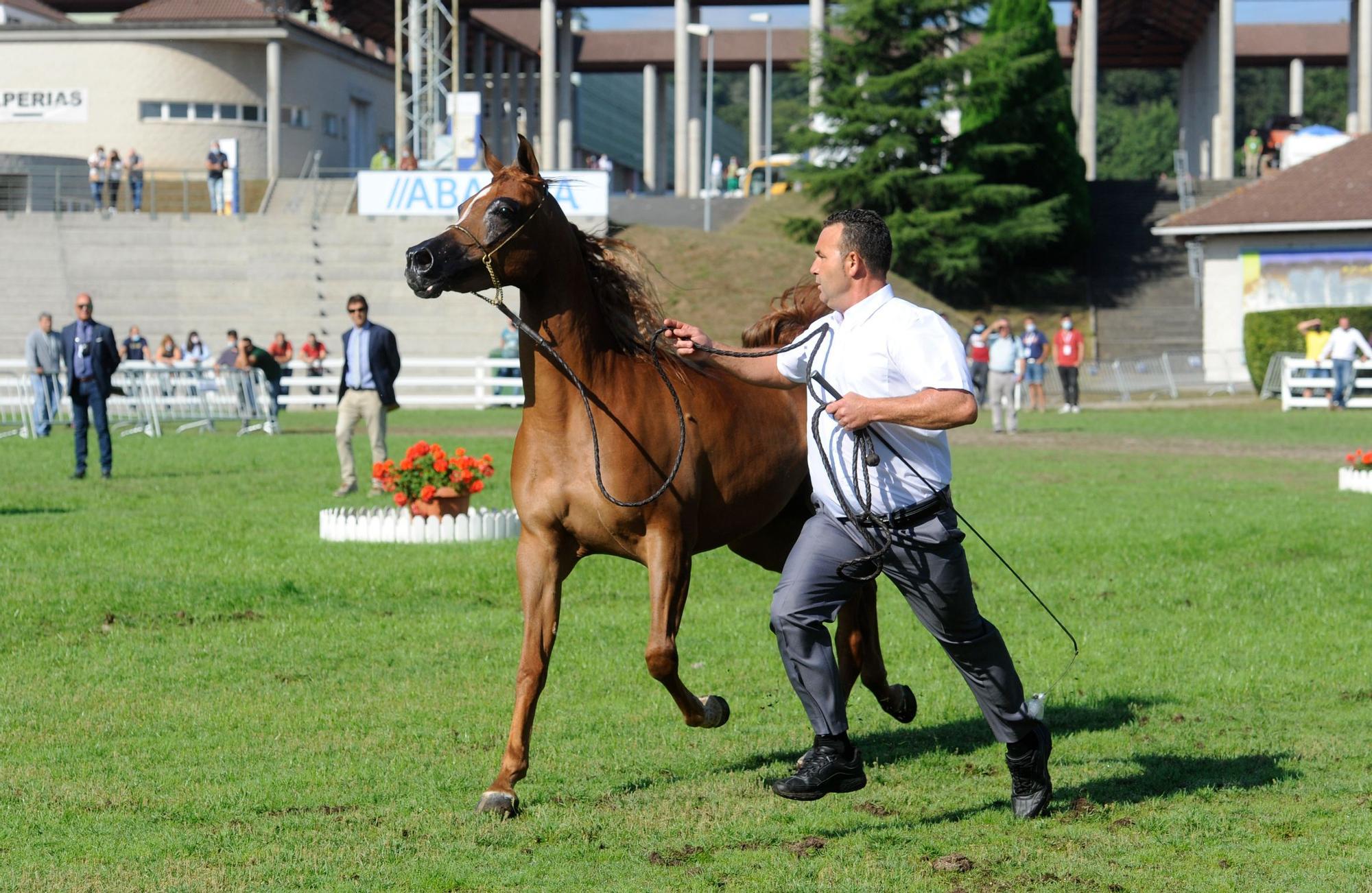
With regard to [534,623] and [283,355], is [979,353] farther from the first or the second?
[534,623]

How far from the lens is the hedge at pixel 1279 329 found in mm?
38562

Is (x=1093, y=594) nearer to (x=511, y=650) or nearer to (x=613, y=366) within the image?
(x=511, y=650)

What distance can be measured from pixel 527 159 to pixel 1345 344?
31495 millimetres

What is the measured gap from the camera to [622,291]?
22.7 feet

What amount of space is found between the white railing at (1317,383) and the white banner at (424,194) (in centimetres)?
1625

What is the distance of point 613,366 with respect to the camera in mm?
6746

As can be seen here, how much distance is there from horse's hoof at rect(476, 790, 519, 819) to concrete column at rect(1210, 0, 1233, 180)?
198ft

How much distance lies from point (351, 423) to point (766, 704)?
34.3 ft

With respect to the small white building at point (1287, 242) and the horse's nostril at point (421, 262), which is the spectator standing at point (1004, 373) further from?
the horse's nostril at point (421, 262)

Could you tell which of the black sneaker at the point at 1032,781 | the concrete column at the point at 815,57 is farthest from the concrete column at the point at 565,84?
the black sneaker at the point at 1032,781

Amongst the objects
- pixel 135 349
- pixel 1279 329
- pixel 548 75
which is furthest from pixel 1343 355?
pixel 548 75

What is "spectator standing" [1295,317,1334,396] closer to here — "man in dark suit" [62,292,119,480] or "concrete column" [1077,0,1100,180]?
"concrete column" [1077,0,1100,180]

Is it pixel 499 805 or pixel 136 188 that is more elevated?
pixel 136 188

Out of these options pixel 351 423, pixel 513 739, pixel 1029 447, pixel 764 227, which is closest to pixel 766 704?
pixel 513 739
